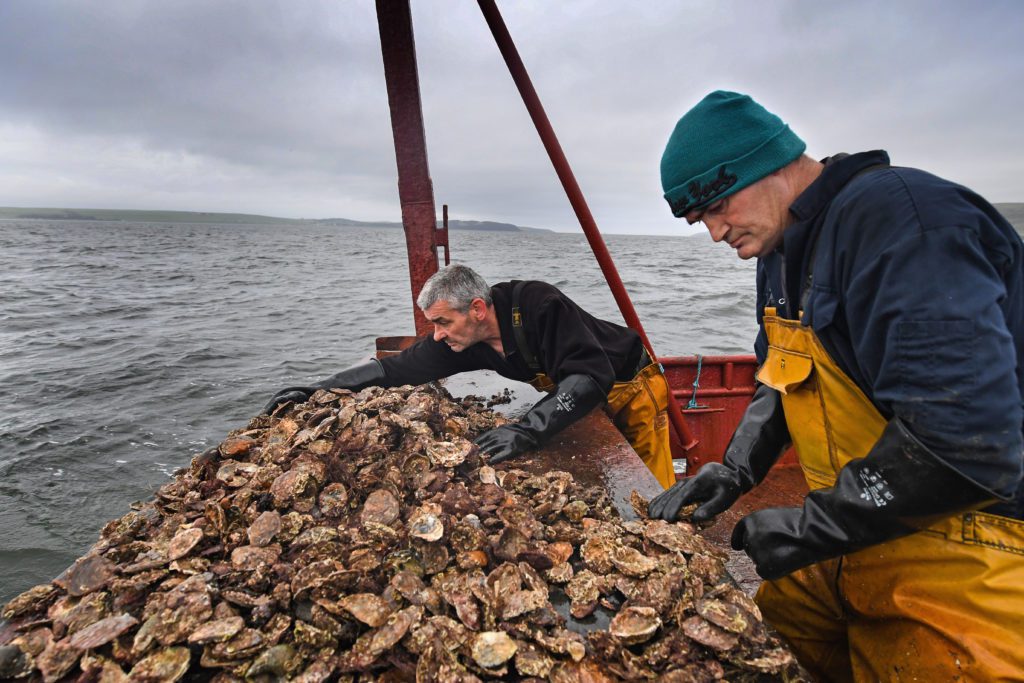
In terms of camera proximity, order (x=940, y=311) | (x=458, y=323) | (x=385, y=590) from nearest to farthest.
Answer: (x=940, y=311) → (x=385, y=590) → (x=458, y=323)

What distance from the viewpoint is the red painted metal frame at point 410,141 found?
4016 millimetres

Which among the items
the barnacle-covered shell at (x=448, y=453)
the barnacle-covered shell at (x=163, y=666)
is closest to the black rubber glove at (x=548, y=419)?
the barnacle-covered shell at (x=448, y=453)

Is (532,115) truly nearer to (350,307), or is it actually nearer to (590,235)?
(590,235)

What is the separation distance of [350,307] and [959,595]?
71.1ft

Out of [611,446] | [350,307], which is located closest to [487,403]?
[611,446]

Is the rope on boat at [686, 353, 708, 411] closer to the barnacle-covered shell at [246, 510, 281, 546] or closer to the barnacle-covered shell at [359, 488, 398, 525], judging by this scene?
the barnacle-covered shell at [359, 488, 398, 525]

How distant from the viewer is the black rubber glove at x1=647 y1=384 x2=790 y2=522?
2.15 metres

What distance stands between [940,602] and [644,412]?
2.39 meters

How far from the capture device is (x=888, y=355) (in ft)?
4.31

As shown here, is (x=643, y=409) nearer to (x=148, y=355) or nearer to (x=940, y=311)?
(x=940, y=311)

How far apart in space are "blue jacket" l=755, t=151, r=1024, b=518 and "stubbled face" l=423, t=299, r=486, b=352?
2119mm

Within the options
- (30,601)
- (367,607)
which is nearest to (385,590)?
(367,607)

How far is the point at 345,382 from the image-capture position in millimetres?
3746

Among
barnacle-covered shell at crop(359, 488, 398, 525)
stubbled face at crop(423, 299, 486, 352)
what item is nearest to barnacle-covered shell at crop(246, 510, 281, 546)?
barnacle-covered shell at crop(359, 488, 398, 525)
